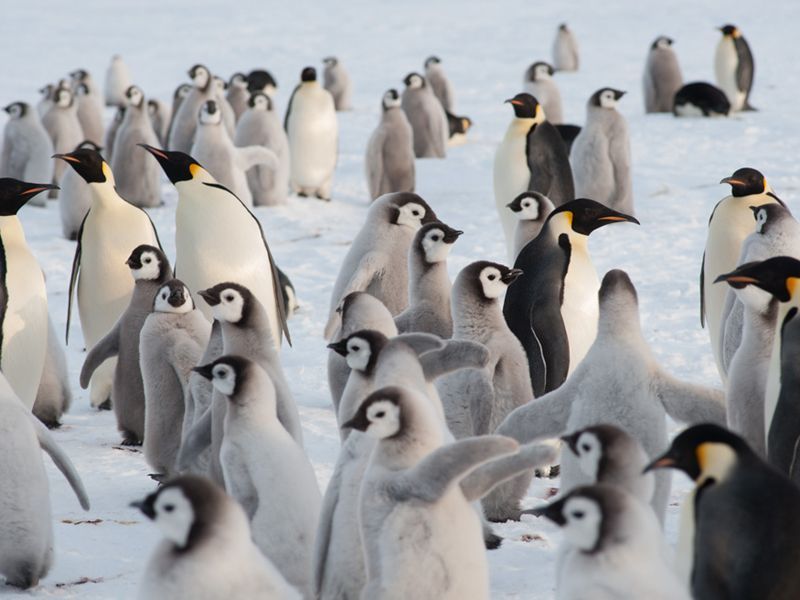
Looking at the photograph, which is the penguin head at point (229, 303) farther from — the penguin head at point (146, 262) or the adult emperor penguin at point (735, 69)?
the adult emperor penguin at point (735, 69)

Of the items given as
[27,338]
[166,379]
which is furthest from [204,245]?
[166,379]

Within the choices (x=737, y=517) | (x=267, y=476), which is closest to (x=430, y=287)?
(x=267, y=476)

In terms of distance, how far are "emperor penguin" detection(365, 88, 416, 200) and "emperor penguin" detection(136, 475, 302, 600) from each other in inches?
315

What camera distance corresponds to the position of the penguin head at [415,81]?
12734 millimetres

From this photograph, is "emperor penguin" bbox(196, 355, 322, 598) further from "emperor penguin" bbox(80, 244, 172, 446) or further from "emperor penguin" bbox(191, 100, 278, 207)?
"emperor penguin" bbox(191, 100, 278, 207)

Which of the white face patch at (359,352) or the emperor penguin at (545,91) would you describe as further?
the emperor penguin at (545,91)

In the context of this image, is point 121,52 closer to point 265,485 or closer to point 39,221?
point 39,221

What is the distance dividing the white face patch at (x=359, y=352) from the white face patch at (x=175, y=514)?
0.98m

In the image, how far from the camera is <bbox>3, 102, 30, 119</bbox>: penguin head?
412 inches

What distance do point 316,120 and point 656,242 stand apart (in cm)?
395

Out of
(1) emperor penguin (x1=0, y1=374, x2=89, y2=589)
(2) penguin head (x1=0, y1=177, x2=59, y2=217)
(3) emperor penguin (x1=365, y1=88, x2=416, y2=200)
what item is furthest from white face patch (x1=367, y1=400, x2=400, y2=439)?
(3) emperor penguin (x1=365, y1=88, x2=416, y2=200)

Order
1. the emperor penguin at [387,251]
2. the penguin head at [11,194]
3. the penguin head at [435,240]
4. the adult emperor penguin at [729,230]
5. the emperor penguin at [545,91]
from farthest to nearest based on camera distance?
the emperor penguin at [545,91]
the adult emperor penguin at [729,230]
the emperor penguin at [387,251]
the penguin head at [11,194]
the penguin head at [435,240]

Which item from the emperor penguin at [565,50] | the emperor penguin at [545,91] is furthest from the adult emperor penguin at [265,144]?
the emperor penguin at [565,50]

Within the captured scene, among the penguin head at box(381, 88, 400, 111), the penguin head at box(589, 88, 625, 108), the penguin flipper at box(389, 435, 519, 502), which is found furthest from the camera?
the penguin head at box(381, 88, 400, 111)
